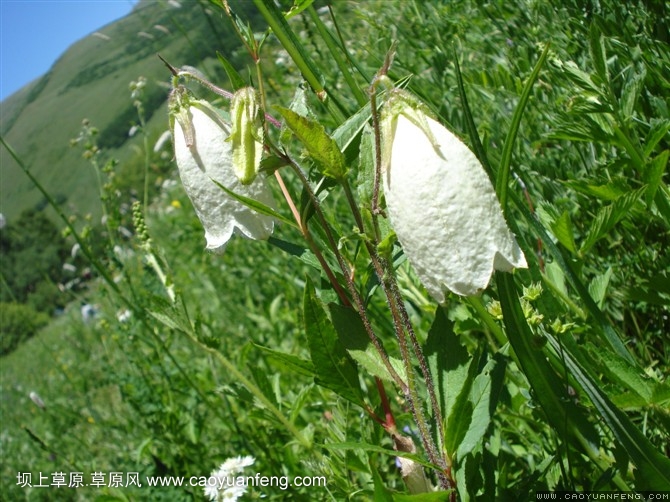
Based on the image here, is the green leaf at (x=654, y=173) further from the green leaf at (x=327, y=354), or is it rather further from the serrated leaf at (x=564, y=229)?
the green leaf at (x=327, y=354)

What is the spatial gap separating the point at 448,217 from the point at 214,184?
1.29 ft

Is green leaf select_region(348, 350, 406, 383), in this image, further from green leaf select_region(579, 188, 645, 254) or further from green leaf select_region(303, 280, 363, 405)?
green leaf select_region(579, 188, 645, 254)

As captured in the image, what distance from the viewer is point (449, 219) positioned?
0.63m

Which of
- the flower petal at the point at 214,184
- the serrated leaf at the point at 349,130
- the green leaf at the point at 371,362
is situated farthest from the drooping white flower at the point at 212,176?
the green leaf at the point at 371,362

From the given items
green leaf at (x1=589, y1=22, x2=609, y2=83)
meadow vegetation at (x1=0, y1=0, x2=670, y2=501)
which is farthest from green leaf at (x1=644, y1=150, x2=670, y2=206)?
green leaf at (x1=589, y1=22, x2=609, y2=83)

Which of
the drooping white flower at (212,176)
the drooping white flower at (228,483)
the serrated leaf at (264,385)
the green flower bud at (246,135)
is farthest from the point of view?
the drooping white flower at (228,483)

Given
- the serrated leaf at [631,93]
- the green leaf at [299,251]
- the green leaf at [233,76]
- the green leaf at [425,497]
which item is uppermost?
the green leaf at [233,76]

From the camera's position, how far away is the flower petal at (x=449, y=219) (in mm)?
628

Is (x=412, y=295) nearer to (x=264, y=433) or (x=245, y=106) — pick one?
(x=264, y=433)

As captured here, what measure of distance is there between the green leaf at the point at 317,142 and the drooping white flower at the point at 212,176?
14 centimetres

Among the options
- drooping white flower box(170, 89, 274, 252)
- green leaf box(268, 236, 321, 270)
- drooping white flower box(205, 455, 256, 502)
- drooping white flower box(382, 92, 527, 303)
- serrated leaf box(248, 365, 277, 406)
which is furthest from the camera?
drooping white flower box(205, 455, 256, 502)

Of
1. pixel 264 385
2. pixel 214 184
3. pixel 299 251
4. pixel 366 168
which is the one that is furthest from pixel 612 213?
pixel 264 385

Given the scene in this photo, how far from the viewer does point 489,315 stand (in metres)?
0.88

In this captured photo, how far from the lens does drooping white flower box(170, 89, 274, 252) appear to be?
868 mm
